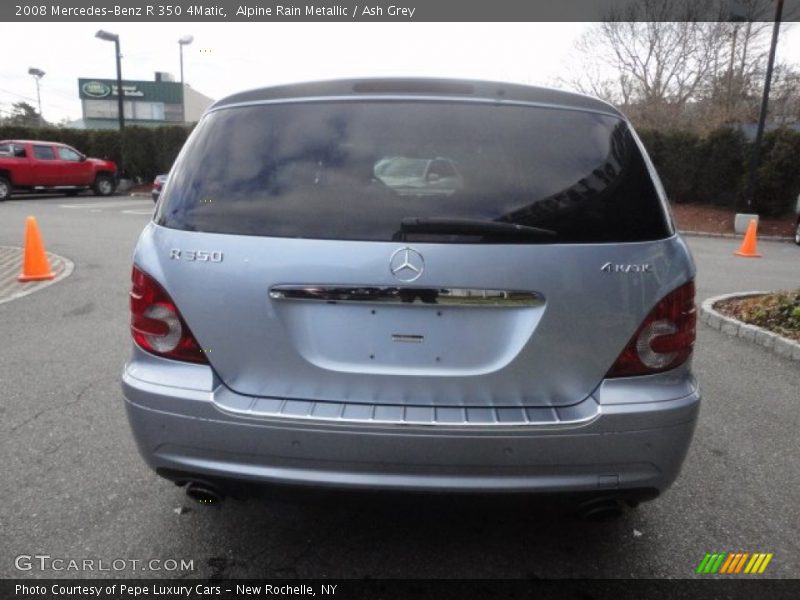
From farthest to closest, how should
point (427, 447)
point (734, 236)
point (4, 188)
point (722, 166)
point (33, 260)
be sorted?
point (4, 188) < point (722, 166) < point (734, 236) < point (33, 260) < point (427, 447)

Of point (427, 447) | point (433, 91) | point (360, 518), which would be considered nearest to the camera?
point (427, 447)

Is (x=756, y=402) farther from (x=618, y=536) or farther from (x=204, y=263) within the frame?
(x=204, y=263)

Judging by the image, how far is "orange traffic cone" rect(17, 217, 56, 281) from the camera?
791cm

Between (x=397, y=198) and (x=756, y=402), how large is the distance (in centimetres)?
352

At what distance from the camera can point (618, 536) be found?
2.70 m

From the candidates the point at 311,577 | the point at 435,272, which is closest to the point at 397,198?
the point at 435,272

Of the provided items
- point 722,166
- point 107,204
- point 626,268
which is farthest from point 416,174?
point 107,204

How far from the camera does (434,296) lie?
2020 millimetres

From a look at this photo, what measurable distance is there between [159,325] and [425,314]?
Result: 942 mm

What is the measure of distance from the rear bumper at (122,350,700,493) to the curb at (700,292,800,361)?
399 cm

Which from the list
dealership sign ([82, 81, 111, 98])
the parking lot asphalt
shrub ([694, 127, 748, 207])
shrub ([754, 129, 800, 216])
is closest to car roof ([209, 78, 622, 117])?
the parking lot asphalt

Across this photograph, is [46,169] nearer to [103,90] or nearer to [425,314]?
[425,314]

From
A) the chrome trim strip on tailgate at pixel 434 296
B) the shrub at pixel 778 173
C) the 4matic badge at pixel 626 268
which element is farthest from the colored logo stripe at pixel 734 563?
the shrub at pixel 778 173

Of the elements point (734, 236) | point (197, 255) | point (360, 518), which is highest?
point (197, 255)
